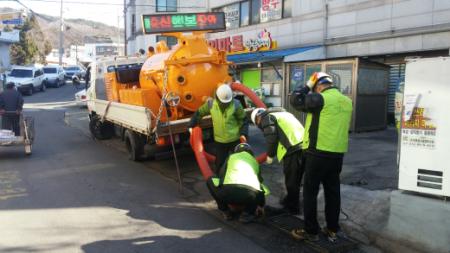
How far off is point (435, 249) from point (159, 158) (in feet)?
22.2

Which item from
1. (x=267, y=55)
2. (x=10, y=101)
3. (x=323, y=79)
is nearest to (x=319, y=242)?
(x=323, y=79)

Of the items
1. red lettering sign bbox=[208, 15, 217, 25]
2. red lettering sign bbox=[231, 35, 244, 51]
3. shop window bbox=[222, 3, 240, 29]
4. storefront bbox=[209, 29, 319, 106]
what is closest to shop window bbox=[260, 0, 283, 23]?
storefront bbox=[209, 29, 319, 106]

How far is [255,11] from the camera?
2078 centimetres

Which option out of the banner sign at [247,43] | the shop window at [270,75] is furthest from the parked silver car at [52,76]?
the shop window at [270,75]

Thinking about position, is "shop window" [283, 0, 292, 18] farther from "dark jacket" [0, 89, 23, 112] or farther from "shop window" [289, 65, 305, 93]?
"dark jacket" [0, 89, 23, 112]

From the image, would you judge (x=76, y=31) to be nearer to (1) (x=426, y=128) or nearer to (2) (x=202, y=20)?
(2) (x=202, y=20)

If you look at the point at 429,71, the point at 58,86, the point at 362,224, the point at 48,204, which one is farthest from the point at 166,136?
the point at 58,86

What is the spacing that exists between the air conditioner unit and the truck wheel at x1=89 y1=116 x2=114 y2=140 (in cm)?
1002

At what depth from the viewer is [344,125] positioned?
475cm

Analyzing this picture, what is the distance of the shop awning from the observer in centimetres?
1662

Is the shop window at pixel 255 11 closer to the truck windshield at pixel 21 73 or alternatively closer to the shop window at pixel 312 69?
the shop window at pixel 312 69

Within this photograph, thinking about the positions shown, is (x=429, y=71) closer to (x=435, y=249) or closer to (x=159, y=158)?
(x=435, y=249)

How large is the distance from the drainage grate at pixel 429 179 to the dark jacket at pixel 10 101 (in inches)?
379

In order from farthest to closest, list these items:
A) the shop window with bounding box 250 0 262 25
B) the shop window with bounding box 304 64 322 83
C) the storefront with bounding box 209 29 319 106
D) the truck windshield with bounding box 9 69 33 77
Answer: the truck windshield with bounding box 9 69 33 77 → the shop window with bounding box 250 0 262 25 → the storefront with bounding box 209 29 319 106 → the shop window with bounding box 304 64 322 83
